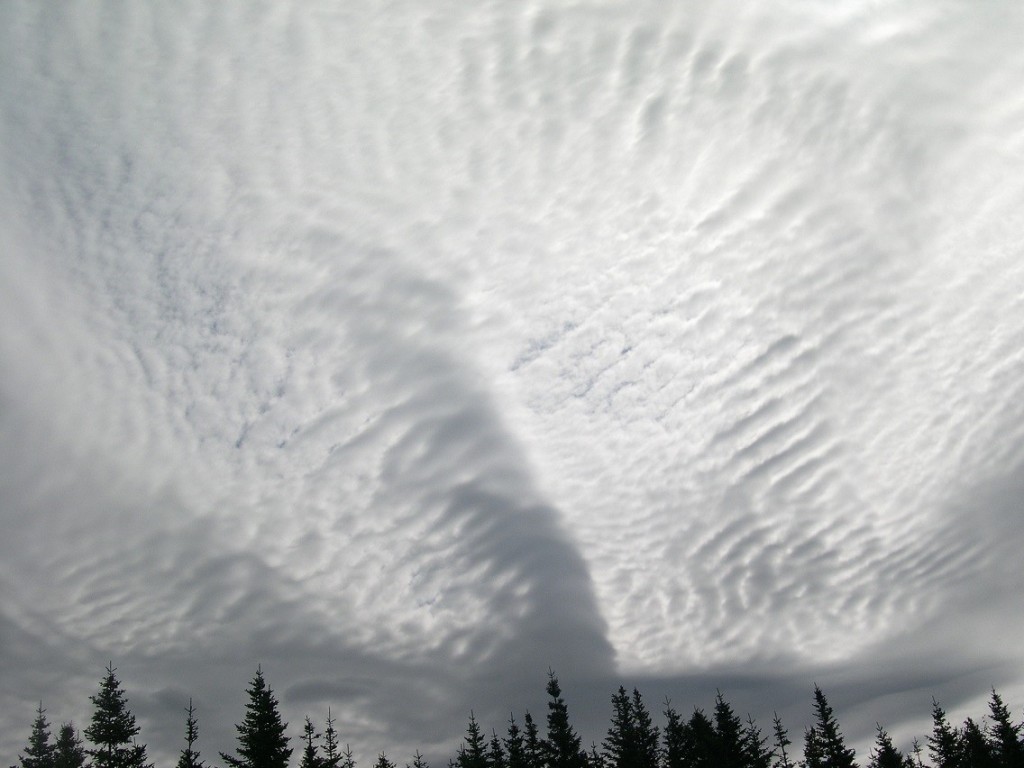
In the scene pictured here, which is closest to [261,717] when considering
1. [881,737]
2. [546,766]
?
[546,766]

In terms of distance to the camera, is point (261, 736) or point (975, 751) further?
point (975, 751)

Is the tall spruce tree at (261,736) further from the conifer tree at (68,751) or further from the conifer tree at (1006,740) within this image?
the conifer tree at (1006,740)

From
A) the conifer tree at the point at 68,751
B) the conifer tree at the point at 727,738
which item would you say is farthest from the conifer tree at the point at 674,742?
the conifer tree at the point at 68,751

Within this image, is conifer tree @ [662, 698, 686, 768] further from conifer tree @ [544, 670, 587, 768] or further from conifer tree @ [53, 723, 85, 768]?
conifer tree @ [53, 723, 85, 768]

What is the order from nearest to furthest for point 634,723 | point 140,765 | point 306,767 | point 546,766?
1. point 140,765
2. point 306,767
3. point 546,766
4. point 634,723

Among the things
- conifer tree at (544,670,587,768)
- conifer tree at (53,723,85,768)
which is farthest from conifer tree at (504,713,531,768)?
conifer tree at (53,723,85,768)

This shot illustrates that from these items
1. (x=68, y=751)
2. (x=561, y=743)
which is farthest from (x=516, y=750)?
(x=68, y=751)

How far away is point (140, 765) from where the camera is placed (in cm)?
3794

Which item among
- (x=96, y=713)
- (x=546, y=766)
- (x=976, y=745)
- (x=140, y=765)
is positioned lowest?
(x=976, y=745)

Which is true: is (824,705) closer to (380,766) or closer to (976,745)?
(976,745)

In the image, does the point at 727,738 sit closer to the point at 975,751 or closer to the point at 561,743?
the point at 561,743

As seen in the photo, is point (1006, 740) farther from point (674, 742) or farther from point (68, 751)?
point (68, 751)

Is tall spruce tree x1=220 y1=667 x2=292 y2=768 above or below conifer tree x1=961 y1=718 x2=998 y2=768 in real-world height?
above

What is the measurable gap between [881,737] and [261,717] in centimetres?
5566
